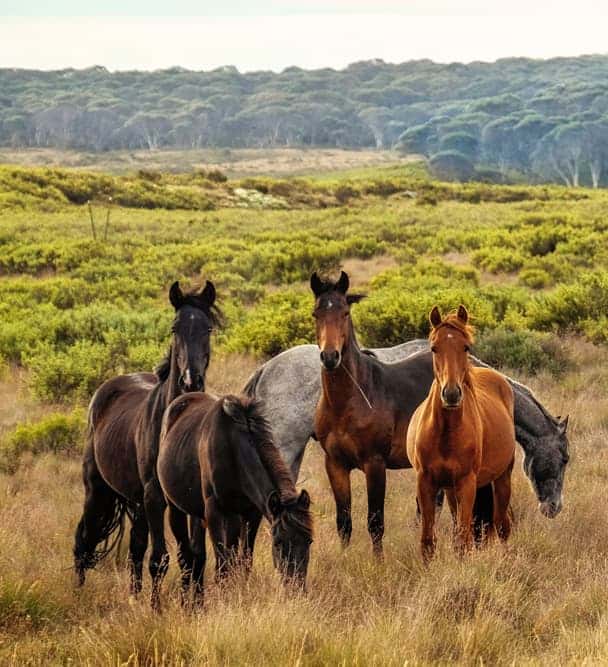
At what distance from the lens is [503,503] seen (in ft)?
21.8

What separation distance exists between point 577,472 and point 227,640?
4.92 metres

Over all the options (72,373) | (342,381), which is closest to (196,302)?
(342,381)

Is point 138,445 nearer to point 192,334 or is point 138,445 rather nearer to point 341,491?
point 192,334

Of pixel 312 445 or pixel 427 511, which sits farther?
pixel 312 445

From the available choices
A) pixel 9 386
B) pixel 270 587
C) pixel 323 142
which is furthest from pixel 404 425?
pixel 323 142

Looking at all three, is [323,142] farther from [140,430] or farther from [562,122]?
[140,430]

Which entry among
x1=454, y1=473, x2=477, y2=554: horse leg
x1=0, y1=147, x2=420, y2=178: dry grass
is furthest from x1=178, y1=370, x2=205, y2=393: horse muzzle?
x1=0, y1=147, x2=420, y2=178: dry grass

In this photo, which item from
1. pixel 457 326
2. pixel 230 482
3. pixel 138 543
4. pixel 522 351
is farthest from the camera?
pixel 522 351

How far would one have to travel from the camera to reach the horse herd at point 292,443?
4867 mm

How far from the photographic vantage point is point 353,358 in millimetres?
6824

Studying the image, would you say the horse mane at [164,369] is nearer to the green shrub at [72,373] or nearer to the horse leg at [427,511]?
the horse leg at [427,511]

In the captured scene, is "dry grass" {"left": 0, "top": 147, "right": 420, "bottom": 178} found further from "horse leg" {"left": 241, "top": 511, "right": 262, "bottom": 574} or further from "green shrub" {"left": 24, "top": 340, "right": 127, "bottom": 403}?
"horse leg" {"left": 241, "top": 511, "right": 262, "bottom": 574}

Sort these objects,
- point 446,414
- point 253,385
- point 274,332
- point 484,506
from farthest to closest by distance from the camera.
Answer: point 274,332 → point 253,385 → point 484,506 → point 446,414

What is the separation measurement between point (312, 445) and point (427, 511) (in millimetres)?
3792
